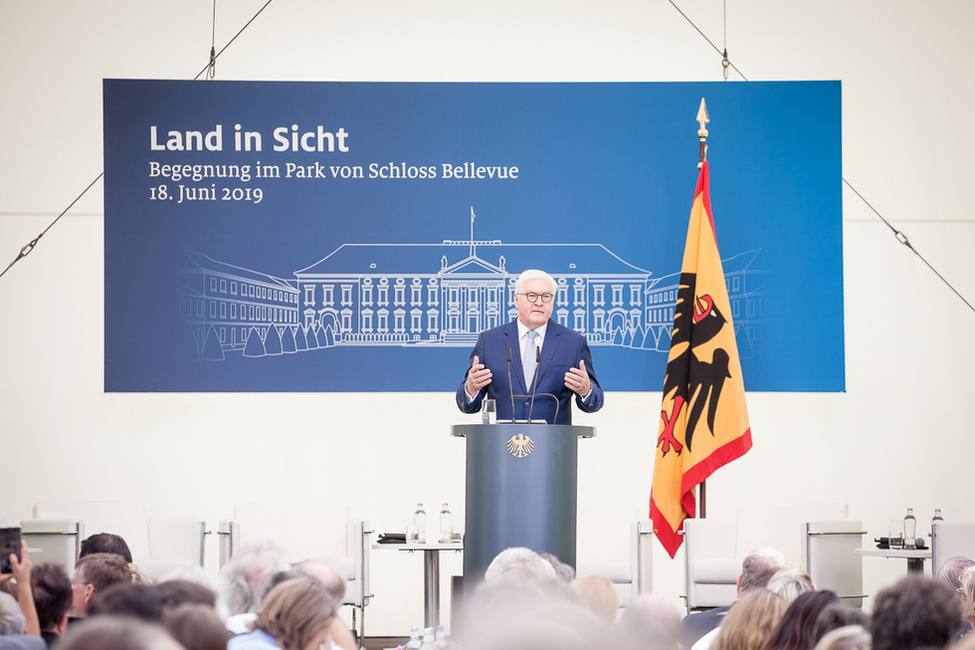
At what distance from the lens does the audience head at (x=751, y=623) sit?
2430 millimetres

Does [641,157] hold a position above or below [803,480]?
above

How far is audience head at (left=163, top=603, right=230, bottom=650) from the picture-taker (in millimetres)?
1938

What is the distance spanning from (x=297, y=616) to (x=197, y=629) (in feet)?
1.86

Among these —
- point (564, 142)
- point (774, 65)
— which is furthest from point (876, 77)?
point (564, 142)

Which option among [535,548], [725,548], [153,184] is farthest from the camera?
[153,184]

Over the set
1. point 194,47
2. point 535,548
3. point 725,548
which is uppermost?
point 194,47

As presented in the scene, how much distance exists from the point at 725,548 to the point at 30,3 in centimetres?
593

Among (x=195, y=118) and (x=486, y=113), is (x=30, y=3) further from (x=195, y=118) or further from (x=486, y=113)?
(x=486, y=113)

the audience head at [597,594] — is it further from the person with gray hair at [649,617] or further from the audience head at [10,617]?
the audience head at [10,617]

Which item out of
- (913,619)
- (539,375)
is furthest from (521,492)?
(913,619)

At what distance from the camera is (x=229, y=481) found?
7109 millimetres

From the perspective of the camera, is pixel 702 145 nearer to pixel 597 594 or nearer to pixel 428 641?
pixel 428 641

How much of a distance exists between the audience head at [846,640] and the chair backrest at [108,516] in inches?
198

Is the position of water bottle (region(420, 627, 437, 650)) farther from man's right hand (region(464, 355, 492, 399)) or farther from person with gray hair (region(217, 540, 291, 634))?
person with gray hair (region(217, 540, 291, 634))
